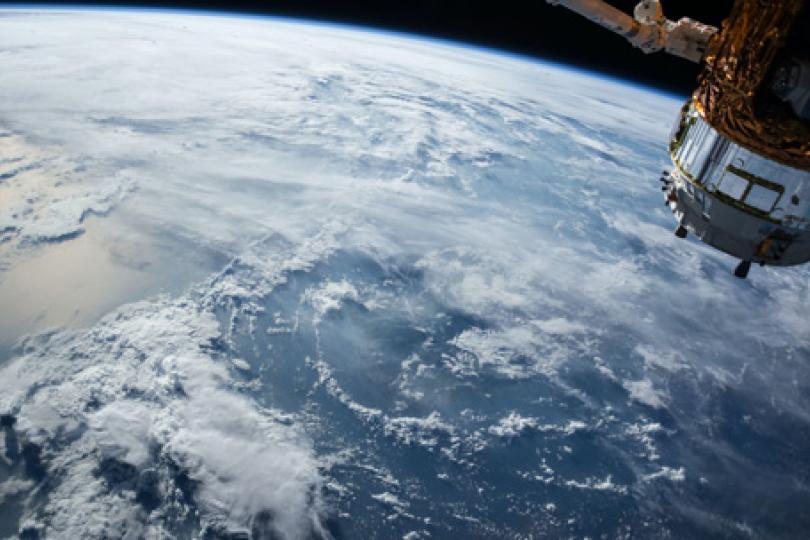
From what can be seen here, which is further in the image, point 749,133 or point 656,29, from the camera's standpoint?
point 656,29

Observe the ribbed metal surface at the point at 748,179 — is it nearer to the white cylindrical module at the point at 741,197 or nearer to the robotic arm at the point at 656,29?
the white cylindrical module at the point at 741,197

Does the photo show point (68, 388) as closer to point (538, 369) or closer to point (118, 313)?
point (118, 313)

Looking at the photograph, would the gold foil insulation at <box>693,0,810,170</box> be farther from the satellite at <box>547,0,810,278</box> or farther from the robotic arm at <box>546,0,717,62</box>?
the robotic arm at <box>546,0,717,62</box>

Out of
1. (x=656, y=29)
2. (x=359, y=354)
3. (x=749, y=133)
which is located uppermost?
(x=656, y=29)

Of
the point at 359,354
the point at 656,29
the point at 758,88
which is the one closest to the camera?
the point at 758,88

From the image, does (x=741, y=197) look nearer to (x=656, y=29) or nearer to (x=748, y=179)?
(x=748, y=179)

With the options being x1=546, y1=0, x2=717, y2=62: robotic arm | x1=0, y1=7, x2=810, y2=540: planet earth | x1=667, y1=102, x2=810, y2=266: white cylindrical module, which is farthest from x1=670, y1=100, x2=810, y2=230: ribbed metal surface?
x1=0, y1=7, x2=810, y2=540: planet earth

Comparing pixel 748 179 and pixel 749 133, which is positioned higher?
pixel 749 133

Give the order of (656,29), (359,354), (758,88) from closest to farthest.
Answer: (758,88) → (656,29) → (359,354)

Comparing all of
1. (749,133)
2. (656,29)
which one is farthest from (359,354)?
(749,133)
